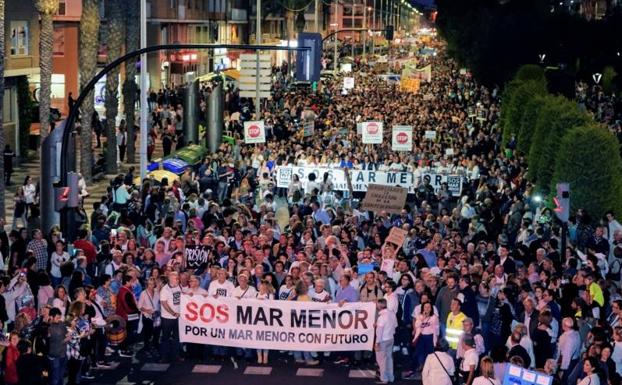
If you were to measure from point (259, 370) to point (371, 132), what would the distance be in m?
24.6

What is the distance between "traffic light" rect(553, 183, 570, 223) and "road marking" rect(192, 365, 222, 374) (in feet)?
28.1

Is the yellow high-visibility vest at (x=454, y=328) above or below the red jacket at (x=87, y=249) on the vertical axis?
below

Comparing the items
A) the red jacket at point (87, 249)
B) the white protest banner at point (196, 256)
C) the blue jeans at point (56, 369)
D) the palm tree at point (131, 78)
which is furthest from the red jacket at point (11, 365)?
the palm tree at point (131, 78)

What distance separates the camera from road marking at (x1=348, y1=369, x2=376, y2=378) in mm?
20812

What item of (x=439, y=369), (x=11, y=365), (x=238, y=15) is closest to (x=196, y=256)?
(x=11, y=365)

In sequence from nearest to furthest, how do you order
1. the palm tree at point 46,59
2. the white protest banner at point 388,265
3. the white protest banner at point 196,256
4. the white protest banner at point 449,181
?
the white protest banner at point 388,265
the white protest banner at point 196,256
the white protest banner at point 449,181
the palm tree at point 46,59

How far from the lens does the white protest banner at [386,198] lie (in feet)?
96.7

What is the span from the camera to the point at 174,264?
22.4 metres

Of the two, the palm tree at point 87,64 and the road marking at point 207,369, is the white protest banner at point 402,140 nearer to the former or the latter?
the palm tree at point 87,64

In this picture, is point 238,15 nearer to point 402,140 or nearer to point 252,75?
point 252,75

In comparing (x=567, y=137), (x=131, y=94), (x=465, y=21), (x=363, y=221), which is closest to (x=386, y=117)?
(x=131, y=94)

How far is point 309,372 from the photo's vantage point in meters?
21.0

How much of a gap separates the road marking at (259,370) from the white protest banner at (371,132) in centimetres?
2427

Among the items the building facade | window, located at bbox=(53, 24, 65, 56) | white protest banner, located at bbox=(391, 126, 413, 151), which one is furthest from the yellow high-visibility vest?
window, located at bbox=(53, 24, 65, 56)
